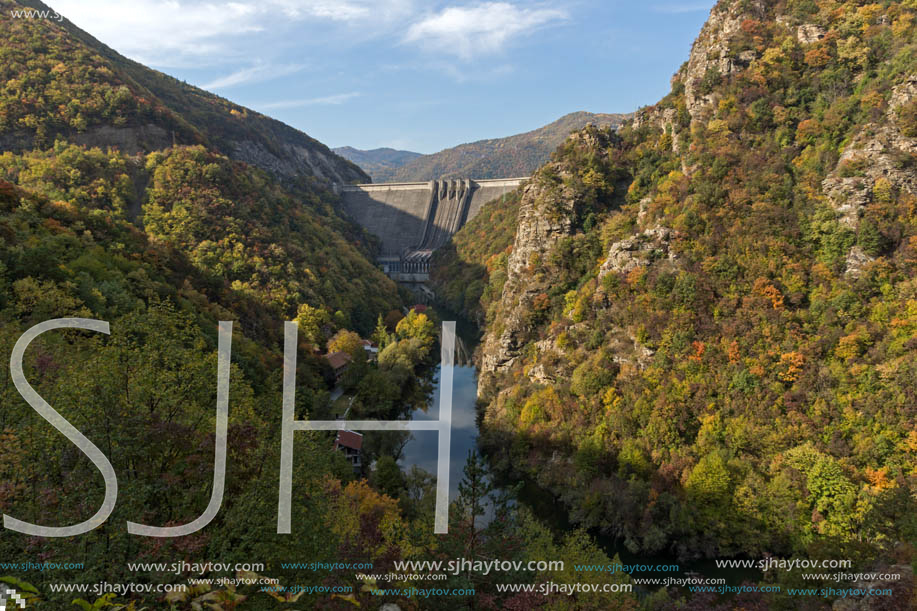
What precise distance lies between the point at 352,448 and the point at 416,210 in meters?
82.3

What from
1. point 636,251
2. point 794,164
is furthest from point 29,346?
point 794,164

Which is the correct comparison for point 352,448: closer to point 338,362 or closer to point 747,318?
point 338,362

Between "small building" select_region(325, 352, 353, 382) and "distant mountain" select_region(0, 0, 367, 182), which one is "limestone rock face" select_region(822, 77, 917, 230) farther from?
"distant mountain" select_region(0, 0, 367, 182)

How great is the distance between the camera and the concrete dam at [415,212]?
100562 millimetres

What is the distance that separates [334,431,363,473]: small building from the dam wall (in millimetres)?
68170

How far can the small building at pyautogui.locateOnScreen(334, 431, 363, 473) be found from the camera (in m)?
30.6

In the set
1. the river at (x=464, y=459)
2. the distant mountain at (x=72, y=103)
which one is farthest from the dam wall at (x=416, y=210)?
the river at (x=464, y=459)

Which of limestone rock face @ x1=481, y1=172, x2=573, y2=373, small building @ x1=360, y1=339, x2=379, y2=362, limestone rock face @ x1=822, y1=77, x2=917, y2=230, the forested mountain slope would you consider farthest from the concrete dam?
limestone rock face @ x1=822, y1=77, x2=917, y2=230

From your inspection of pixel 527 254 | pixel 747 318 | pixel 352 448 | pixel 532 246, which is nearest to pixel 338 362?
pixel 352 448

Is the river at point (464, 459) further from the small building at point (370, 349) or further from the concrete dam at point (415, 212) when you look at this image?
the concrete dam at point (415, 212)

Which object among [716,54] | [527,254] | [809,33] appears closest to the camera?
[809,33]

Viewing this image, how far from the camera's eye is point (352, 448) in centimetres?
3112

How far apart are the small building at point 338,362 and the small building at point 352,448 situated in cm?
1197

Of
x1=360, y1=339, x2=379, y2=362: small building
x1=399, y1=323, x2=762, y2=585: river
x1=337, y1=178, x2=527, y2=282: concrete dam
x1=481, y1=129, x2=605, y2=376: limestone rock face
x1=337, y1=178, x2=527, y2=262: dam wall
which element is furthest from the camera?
x1=337, y1=178, x2=527, y2=262: dam wall
